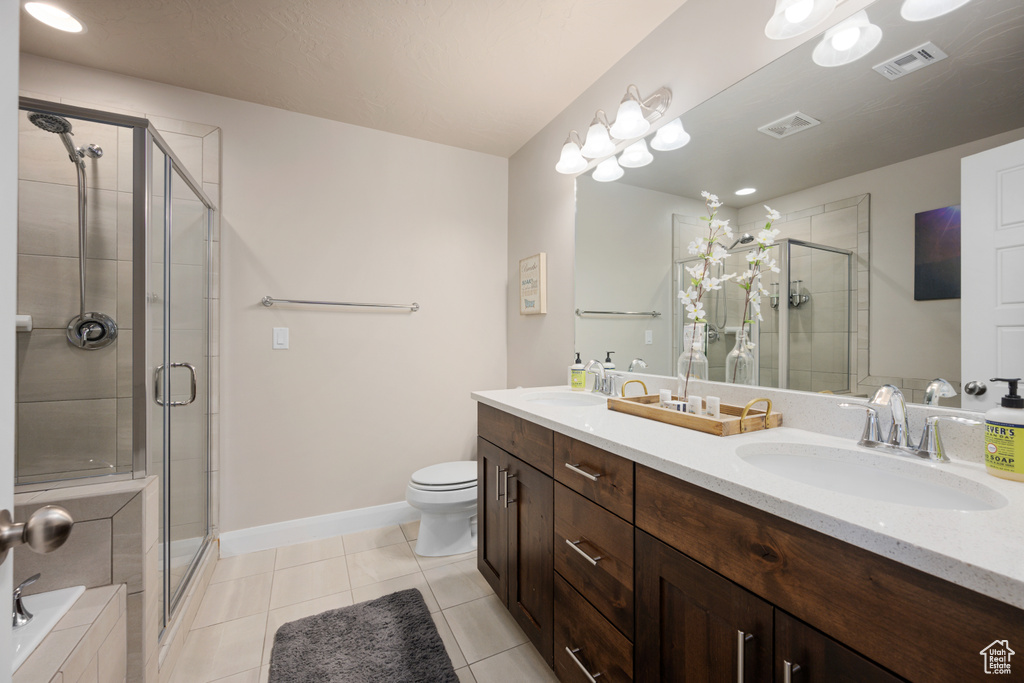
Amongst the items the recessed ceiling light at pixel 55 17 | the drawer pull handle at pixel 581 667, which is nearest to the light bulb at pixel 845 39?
the drawer pull handle at pixel 581 667

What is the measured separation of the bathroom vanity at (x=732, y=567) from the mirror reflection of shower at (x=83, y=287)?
4.69 ft

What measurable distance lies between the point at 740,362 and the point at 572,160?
46.9 inches

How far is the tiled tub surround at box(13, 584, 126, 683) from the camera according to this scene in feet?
2.99

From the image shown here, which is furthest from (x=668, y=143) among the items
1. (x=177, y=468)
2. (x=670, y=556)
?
(x=177, y=468)

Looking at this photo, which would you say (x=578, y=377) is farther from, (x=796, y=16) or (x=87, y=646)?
(x=87, y=646)

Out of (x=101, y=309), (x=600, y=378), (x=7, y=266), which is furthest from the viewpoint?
(x=600, y=378)

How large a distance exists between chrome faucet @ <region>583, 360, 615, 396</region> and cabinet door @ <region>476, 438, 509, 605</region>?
1.84 feet

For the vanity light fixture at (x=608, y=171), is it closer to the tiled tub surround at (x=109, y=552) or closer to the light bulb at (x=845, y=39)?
the light bulb at (x=845, y=39)

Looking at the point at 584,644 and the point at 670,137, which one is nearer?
the point at 584,644

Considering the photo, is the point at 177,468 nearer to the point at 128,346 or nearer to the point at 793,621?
the point at 128,346

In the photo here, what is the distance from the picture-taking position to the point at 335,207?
2365 millimetres

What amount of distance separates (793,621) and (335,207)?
2.52 metres

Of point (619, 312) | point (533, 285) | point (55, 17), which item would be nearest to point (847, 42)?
point (619, 312)

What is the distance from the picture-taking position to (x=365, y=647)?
59.1 inches
